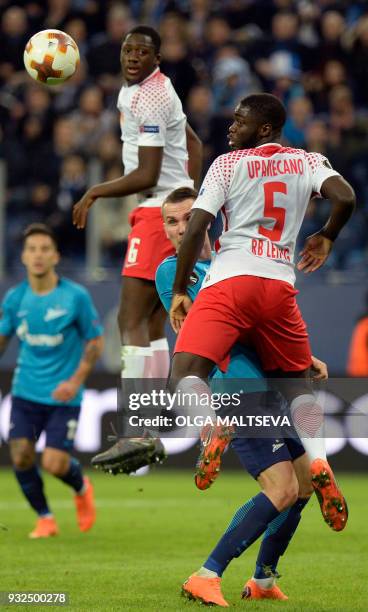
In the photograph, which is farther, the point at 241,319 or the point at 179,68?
the point at 179,68

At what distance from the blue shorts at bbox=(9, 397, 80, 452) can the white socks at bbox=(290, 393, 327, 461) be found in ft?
12.4

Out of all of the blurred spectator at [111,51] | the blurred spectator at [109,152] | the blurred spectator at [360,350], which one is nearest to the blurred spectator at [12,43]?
the blurred spectator at [111,51]

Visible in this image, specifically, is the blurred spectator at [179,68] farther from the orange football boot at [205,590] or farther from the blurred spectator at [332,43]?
the orange football boot at [205,590]

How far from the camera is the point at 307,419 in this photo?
6.45 metres

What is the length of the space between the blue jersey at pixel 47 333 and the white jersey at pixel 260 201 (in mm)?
3983

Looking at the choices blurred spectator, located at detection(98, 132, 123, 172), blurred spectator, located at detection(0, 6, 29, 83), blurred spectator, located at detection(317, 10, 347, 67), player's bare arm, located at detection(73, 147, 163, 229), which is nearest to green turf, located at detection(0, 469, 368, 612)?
player's bare arm, located at detection(73, 147, 163, 229)

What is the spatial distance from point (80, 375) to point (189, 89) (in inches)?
259

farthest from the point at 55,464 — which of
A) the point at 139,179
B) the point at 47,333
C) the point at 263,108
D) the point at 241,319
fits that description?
the point at 263,108

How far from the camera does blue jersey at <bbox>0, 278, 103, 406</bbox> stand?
1011 cm

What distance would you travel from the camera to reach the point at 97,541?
9453 mm

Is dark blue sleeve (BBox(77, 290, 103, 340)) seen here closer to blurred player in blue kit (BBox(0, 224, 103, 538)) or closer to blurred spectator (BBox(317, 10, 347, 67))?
blurred player in blue kit (BBox(0, 224, 103, 538))

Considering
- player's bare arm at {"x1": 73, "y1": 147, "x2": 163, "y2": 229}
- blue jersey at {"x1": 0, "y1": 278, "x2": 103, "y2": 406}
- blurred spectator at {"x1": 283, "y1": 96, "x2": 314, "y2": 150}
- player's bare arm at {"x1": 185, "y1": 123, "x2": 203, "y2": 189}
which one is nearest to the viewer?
player's bare arm at {"x1": 73, "y1": 147, "x2": 163, "y2": 229}

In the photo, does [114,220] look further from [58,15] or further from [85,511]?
[58,15]

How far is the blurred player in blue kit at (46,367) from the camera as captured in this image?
32.6 ft
